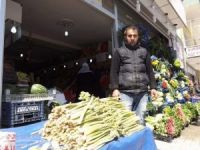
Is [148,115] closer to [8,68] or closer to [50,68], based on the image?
[8,68]

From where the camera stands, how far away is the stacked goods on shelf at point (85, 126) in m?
1.73

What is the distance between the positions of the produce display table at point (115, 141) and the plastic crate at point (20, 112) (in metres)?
0.32

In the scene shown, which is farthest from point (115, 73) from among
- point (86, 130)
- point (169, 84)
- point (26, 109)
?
point (169, 84)

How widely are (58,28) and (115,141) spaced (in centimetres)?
463

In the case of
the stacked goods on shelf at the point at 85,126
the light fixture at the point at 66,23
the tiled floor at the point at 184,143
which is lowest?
the tiled floor at the point at 184,143

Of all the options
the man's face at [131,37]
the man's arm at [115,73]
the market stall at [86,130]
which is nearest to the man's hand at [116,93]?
the man's arm at [115,73]

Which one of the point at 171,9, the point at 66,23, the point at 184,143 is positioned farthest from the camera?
the point at 171,9

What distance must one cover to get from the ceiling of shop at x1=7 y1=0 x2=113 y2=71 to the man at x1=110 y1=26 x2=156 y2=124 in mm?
1329

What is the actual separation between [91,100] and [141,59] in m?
1.22

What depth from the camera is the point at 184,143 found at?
4.38 metres

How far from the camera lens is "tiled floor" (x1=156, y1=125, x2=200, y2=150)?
4058 mm

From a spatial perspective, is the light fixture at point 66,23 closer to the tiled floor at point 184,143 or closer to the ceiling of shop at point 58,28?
the ceiling of shop at point 58,28

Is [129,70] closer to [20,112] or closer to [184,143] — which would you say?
[20,112]

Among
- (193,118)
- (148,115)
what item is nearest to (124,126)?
(148,115)
